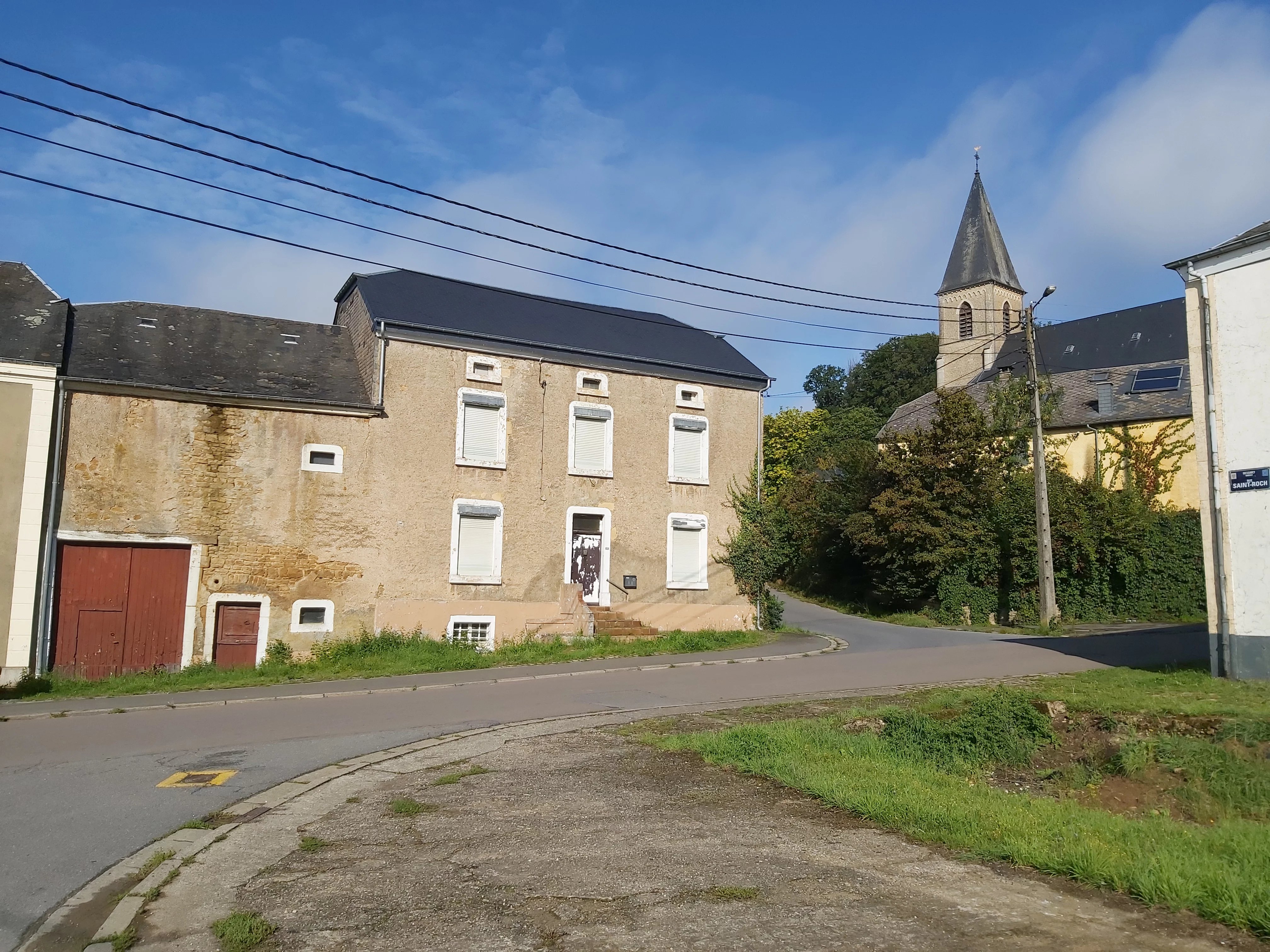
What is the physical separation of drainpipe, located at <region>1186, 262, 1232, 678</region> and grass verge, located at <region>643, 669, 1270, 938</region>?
58 centimetres

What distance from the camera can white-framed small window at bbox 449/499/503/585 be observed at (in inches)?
811

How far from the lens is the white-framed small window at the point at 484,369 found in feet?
69.7

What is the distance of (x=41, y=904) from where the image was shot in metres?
5.41

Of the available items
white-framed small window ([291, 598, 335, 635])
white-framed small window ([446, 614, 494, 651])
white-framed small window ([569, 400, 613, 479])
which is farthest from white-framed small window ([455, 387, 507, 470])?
white-framed small window ([291, 598, 335, 635])

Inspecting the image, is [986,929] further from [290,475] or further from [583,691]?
[290,475]

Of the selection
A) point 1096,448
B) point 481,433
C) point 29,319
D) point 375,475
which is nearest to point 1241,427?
point 481,433

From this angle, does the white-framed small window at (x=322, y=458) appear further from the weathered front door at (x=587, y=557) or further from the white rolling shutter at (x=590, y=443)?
the weathered front door at (x=587, y=557)

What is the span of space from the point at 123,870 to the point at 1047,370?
156 feet

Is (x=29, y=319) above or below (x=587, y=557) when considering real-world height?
above

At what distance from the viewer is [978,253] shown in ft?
200

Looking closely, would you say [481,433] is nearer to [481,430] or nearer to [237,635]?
[481,430]

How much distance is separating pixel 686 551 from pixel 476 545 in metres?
5.38

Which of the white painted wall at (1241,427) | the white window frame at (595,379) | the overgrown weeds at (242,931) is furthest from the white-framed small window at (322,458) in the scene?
the white painted wall at (1241,427)

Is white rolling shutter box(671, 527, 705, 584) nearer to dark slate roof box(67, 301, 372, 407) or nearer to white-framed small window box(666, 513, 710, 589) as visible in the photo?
white-framed small window box(666, 513, 710, 589)
